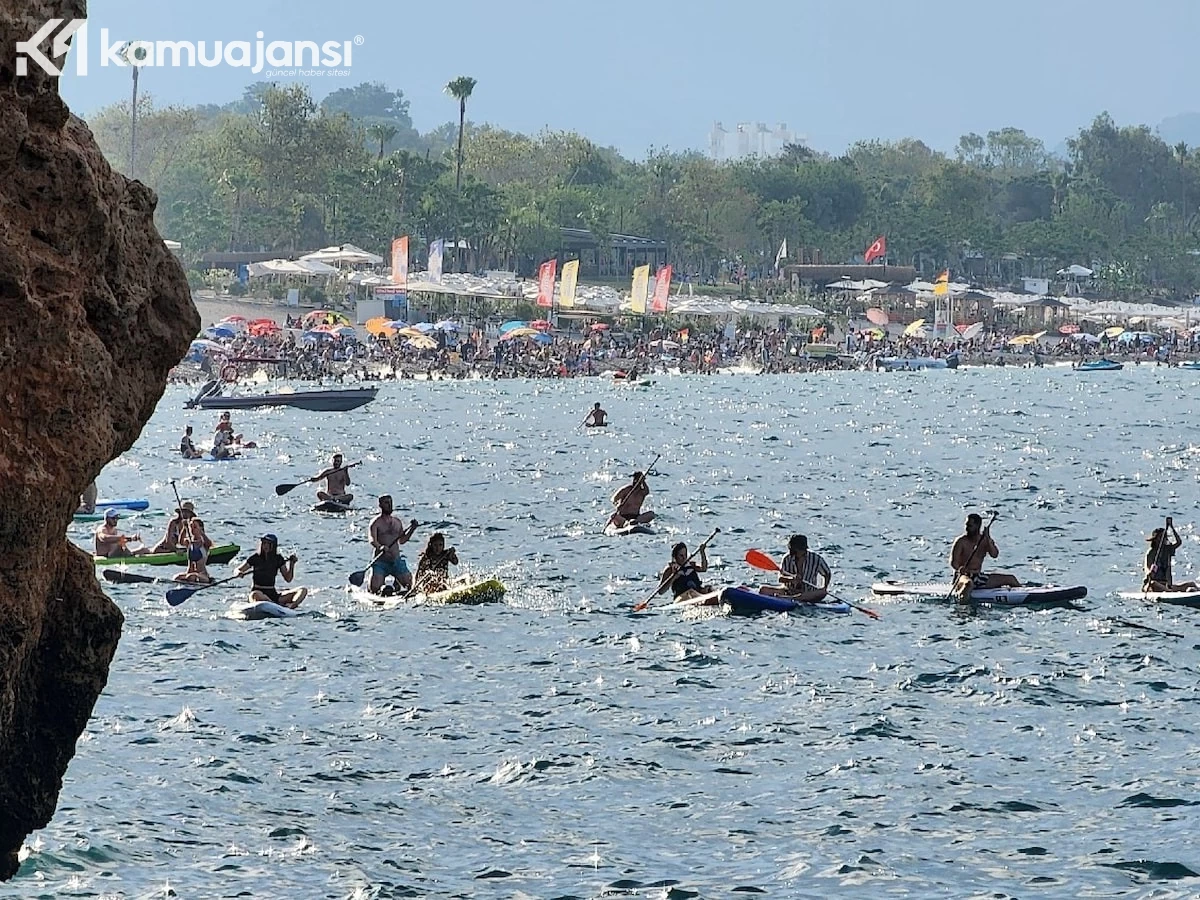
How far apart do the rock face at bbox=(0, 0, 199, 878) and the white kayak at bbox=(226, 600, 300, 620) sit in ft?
45.5

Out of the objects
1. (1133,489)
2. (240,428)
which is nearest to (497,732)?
(1133,489)

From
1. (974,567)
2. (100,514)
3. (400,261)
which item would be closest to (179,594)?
(100,514)

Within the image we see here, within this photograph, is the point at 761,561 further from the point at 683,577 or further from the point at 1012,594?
the point at 1012,594

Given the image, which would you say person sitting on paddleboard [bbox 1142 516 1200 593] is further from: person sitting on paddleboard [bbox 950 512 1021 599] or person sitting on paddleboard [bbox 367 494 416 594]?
person sitting on paddleboard [bbox 367 494 416 594]

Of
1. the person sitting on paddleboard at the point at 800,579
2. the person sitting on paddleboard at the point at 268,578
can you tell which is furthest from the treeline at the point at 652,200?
the person sitting on paddleboard at the point at 268,578

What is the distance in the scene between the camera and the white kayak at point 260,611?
24.9m

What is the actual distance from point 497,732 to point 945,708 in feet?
16.4

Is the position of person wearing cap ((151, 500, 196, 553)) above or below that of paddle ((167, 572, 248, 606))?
above

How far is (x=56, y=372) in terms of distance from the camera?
9.31 metres

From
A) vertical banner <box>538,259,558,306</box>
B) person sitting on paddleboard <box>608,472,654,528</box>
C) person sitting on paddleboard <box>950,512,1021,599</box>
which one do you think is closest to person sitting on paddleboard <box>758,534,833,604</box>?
person sitting on paddleboard <box>950,512,1021,599</box>

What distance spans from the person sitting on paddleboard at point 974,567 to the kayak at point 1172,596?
5.90ft

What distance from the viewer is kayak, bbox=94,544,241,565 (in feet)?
92.1

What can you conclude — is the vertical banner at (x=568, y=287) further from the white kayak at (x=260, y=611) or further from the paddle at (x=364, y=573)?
the white kayak at (x=260, y=611)

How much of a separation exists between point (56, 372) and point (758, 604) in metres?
17.3
